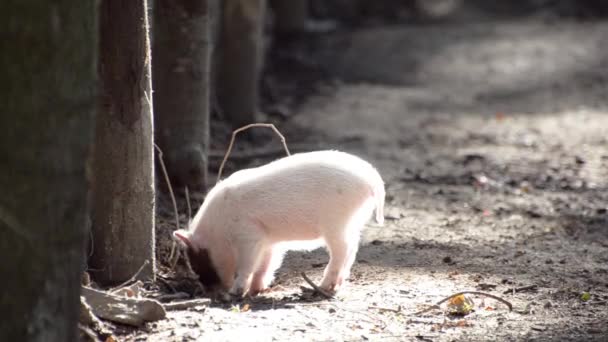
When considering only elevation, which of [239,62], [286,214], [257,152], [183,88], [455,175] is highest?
[183,88]

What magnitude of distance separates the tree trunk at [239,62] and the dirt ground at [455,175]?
511mm

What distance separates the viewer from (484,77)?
45.5ft

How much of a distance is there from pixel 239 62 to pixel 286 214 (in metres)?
5.33

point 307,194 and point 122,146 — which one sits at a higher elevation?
point 122,146

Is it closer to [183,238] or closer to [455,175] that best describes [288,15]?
[455,175]

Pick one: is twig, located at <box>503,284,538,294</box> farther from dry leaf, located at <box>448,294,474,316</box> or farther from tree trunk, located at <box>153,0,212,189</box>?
tree trunk, located at <box>153,0,212,189</box>

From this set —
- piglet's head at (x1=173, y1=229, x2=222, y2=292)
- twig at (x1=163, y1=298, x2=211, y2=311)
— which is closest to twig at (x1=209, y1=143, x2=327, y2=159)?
piglet's head at (x1=173, y1=229, x2=222, y2=292)

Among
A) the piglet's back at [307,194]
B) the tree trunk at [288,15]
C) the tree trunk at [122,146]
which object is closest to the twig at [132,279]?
the tree trunk at [122,146]

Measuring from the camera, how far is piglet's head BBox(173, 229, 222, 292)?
544 cm

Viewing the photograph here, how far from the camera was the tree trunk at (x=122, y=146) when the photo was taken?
16.5ft

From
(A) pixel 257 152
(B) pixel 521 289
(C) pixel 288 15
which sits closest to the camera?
(B) pixel 521 289

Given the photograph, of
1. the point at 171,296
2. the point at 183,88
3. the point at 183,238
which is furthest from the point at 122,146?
the point at 183,88

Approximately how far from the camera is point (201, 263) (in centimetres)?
549

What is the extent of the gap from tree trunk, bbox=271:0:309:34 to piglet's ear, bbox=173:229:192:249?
35.0 feet
